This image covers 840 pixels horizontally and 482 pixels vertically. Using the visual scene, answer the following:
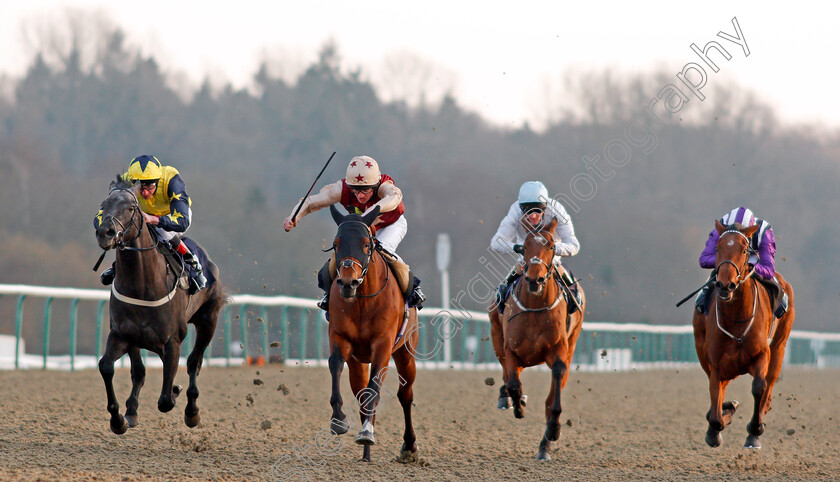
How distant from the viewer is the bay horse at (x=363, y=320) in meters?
7.16

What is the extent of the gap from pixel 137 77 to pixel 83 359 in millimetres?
20673

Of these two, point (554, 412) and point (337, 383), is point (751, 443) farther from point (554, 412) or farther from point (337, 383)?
point (337, 383)

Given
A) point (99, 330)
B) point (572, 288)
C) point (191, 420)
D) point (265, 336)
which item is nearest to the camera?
point (191, 420)

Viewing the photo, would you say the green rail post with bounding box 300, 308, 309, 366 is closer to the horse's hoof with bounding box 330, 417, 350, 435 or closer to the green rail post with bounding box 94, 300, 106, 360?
the green rail post with bounding box 94, 300, 106, 360

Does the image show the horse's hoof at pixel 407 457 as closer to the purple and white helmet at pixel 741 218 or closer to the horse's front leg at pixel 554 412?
the horse's front leg at pixel 554 412

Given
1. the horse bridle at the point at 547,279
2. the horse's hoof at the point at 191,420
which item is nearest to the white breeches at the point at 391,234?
the horse bridle at the point at 547,279

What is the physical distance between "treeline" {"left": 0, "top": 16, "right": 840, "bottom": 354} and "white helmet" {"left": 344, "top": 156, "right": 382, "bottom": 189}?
2019 centimetres

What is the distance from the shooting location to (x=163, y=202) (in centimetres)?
848

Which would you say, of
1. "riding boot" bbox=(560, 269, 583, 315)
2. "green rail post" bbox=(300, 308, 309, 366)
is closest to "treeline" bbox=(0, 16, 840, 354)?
"green rail post" bbox=(300, 308, 309, 366)

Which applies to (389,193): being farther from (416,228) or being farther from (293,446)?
(416,228)

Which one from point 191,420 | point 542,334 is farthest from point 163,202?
point 542,334

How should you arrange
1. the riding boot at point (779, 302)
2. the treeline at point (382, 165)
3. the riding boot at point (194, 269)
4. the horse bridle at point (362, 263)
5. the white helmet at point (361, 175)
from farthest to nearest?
the treeline at point (382, 165) → the riding boot at point (779, 302) → the riding boot at point (194, 269) → the white helmet at point (361, 175) → the horse bridle at point (362, 263)

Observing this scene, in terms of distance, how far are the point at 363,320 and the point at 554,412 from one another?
1722mm

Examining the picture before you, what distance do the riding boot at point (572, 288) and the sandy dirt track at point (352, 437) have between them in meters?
1.20
